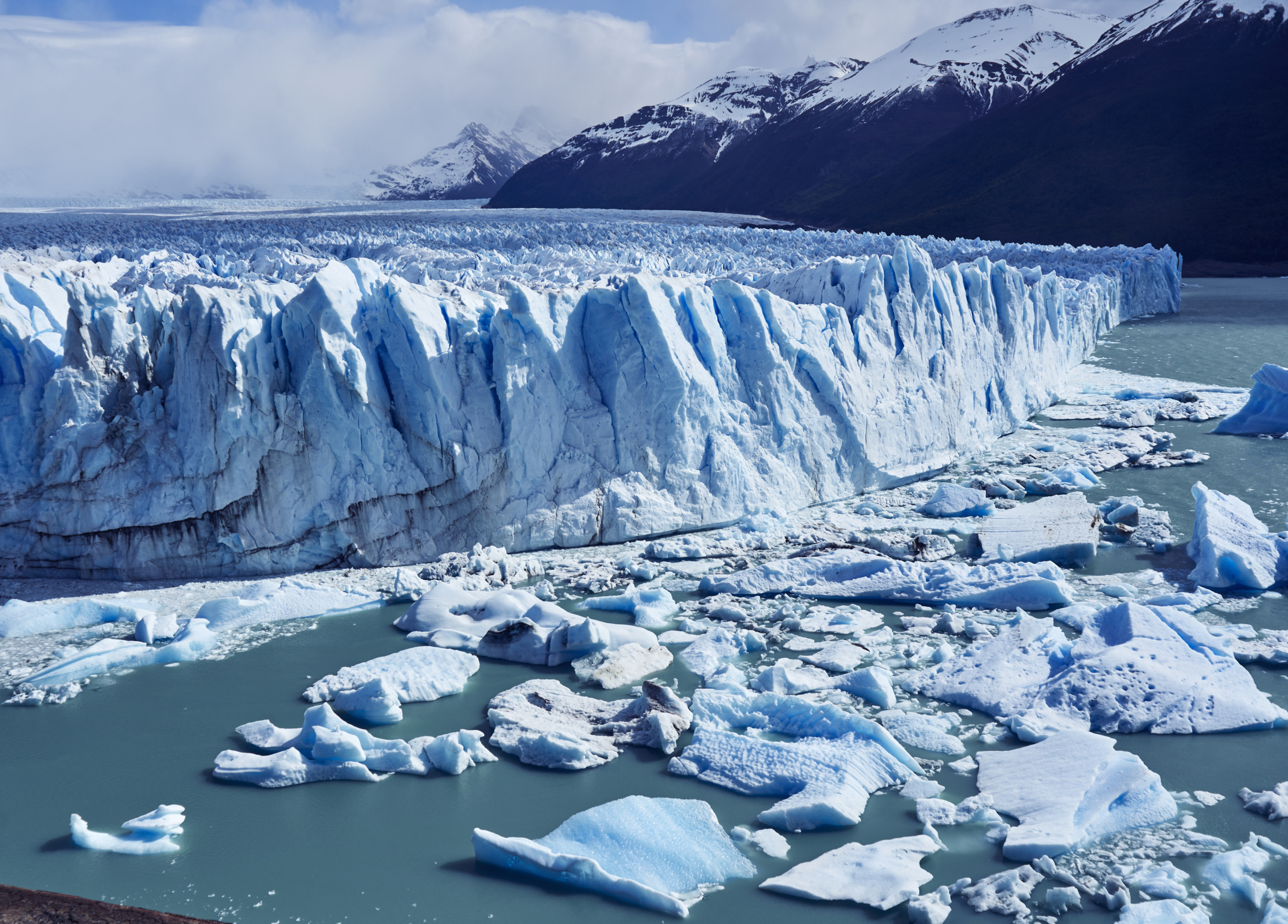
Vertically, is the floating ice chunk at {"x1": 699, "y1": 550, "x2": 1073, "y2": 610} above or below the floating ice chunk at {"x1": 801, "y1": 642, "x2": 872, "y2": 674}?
above

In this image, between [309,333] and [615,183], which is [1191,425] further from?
[615,183]

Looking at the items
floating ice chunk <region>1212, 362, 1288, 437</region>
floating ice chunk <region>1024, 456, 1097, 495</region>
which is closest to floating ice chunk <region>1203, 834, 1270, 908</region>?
floating ice chunk <region>1024, 456, 1097, 495</region>

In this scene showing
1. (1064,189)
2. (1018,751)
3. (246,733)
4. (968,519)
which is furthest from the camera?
(1064,189)

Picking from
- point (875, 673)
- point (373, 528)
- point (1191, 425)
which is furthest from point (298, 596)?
point (1191, 425)

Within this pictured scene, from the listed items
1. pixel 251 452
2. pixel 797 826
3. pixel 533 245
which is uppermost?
pixel 533 245

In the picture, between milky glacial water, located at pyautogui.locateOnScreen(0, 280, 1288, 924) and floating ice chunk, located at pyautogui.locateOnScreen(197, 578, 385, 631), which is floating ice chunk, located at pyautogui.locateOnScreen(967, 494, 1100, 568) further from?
floating ice chunk, located at pyautogui.locateOnScreen(197, 578, 385, 631)

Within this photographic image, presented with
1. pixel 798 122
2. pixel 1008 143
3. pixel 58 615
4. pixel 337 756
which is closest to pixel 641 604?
pixel 337 756
